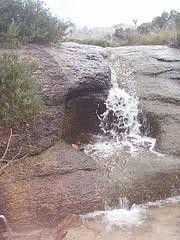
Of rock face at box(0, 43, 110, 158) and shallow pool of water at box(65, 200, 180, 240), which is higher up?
rock face at box(0, 43, 110, 158)

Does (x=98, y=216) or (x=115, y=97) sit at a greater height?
(x=115, y=97)

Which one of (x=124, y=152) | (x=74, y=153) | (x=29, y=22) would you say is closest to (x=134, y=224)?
(x=74, y=153)

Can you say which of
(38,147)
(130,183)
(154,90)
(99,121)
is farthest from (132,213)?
(154,90)

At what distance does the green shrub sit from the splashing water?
4.83 ft

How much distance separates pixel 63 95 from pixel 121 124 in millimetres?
1507

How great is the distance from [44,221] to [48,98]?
210 cm

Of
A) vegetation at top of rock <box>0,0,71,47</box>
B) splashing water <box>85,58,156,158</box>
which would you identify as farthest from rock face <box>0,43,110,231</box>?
vegetation at top of rock <box>0,0,71,47</box>

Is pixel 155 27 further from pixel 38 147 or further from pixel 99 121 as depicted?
pixel 38 147

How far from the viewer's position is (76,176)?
628 cm

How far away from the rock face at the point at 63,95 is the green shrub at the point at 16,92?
0.87 feet

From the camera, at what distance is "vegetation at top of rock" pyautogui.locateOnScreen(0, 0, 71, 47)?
26.7 feet

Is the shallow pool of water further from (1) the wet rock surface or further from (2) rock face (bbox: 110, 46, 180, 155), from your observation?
(2) rock face (bbox: 110, 46, 180, 155)

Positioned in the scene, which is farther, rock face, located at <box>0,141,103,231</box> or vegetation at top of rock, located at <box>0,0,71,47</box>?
vegetation at top of rock, located at <box>0,0,71,47</box>

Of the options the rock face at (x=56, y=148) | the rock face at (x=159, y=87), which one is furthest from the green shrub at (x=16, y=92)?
the rock face at (x=159, y=87)
